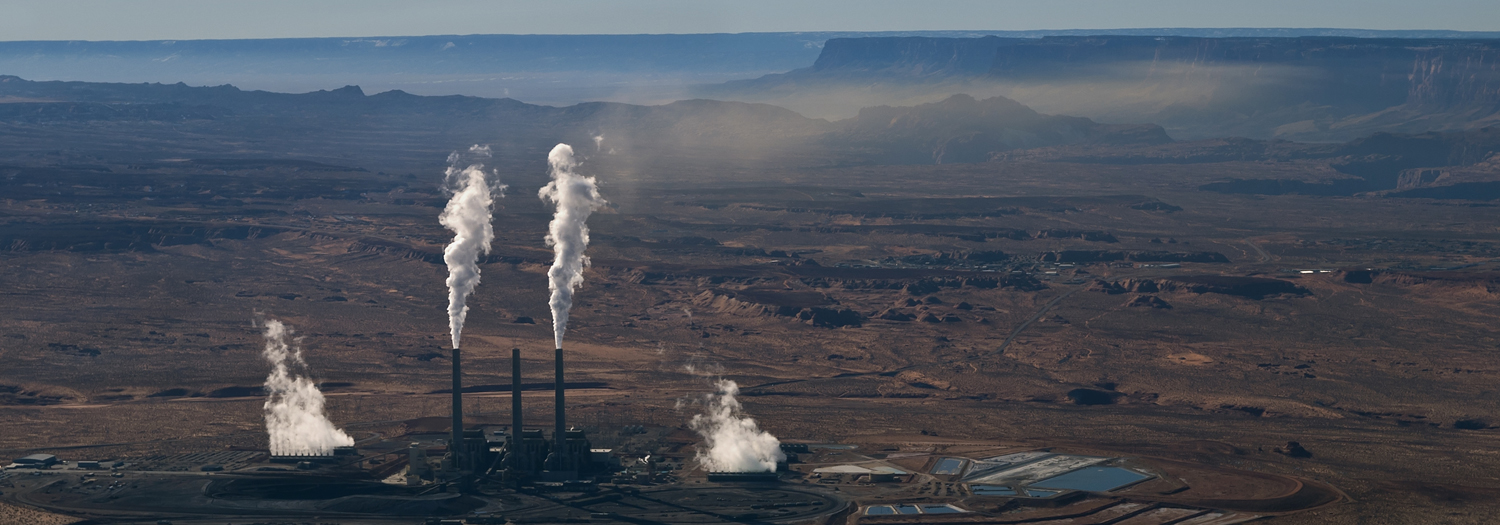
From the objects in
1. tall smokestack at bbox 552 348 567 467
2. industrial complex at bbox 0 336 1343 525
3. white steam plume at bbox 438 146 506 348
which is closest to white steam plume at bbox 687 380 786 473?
industrial complex at bbox 0 336 1343 525

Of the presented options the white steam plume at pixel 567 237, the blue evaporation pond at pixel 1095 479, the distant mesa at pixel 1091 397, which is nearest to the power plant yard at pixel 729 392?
the white steam plume at pixel 567 237

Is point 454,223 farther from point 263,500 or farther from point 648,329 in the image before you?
point 648,329

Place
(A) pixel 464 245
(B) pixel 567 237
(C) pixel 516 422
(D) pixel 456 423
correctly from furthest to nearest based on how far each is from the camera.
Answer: (A) pixel 464 245
(B) pixel 567 237
(C) pixel 516 422
(D) pixel 456 423

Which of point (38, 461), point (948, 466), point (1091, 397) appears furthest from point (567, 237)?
point (1091, 397)

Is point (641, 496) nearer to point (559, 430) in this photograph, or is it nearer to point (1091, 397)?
point (559, 430)

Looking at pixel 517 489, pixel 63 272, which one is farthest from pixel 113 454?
pixel 63 272
